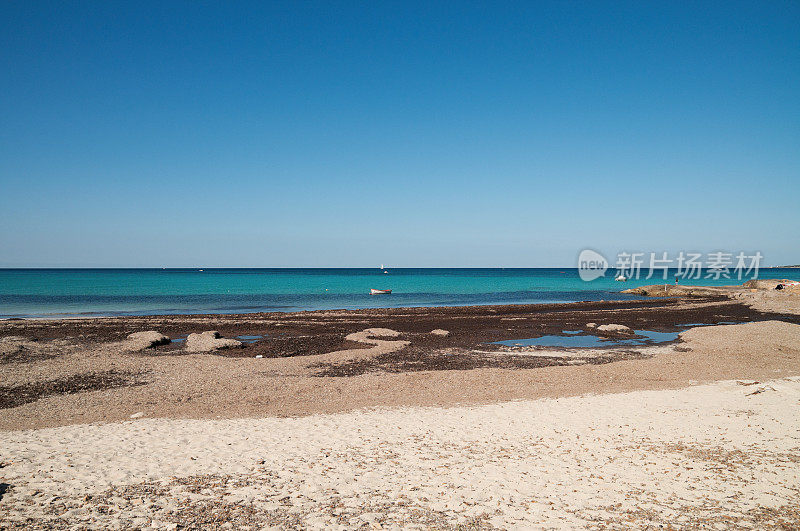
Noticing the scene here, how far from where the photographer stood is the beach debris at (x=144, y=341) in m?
22.6

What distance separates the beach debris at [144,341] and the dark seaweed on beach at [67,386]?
5.27 m

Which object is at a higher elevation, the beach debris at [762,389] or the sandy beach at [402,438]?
the beach debris at [762,389]

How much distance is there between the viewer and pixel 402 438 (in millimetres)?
9953

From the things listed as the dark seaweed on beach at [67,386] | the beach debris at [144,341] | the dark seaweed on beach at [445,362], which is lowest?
the dark seaweed on beach at [67,386]

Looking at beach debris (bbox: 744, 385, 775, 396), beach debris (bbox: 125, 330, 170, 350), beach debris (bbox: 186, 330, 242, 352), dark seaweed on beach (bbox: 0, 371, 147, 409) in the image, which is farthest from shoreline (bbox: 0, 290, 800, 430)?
beach debris (bbox: 744, 385, 775, 396)

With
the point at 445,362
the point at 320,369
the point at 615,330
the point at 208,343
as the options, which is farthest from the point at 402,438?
the point at 615,330

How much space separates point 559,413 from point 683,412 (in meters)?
2.89

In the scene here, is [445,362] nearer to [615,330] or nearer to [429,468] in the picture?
[429,468]

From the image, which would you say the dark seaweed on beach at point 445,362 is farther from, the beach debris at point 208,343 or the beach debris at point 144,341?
the beach debris at point 144,341

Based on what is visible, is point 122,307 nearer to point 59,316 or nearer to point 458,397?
point 59,316

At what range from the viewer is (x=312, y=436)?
10164 millimetres

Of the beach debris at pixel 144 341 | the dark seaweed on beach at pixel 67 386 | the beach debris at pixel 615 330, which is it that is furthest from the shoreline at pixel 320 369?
the beach debris at pixel 615 330

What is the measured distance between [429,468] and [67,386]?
1334cm

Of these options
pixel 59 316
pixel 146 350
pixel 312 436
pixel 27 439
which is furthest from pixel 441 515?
pixel 59 316
